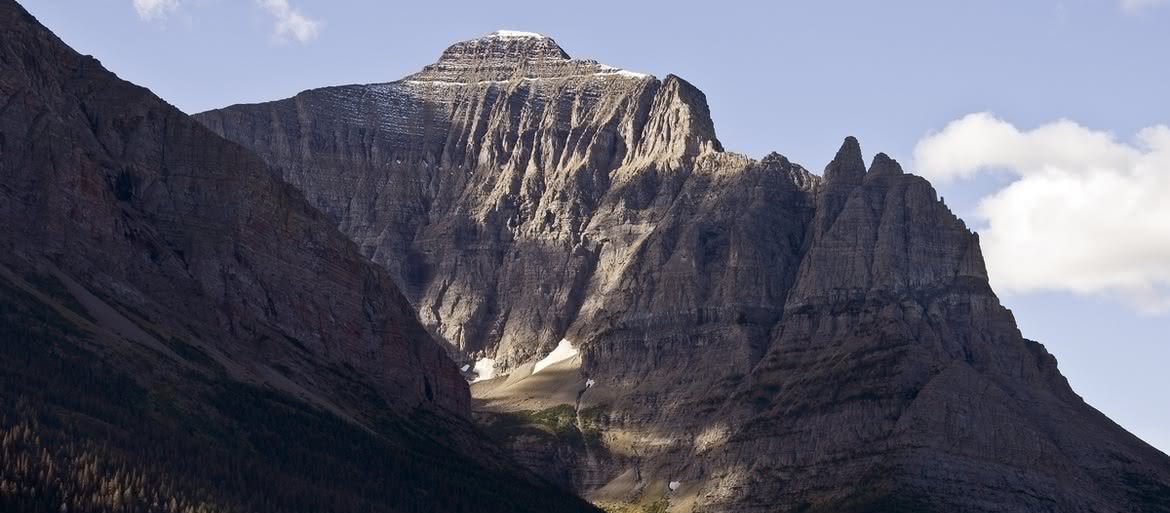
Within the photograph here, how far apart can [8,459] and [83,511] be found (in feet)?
22.6

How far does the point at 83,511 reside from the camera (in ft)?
655

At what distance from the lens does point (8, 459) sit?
199750 millimetres

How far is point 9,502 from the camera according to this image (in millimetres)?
194250

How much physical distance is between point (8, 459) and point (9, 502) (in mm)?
6269

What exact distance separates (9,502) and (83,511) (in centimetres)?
713
